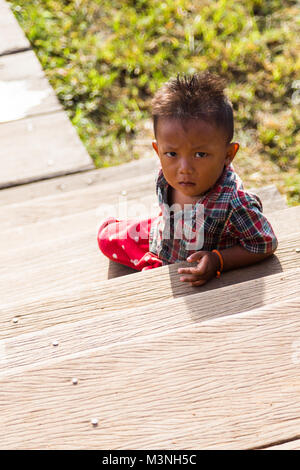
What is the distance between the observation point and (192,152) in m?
1.64

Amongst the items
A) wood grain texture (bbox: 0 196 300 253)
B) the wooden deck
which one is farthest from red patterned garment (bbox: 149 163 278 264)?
wood grain texture (bbox: 0 196 300 253)

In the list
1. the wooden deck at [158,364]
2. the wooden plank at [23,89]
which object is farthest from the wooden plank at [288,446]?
the wooden plank at [23,89]

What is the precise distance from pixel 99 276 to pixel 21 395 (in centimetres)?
99

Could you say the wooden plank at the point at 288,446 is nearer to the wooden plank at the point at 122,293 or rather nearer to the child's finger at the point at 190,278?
the wooden plank at the point at 122,293

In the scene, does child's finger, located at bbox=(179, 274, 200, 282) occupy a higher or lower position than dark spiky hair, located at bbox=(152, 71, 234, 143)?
lower

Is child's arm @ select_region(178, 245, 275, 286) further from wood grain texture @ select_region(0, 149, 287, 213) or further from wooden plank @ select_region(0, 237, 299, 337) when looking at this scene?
wood grain texture @ select_region(0, 149, 287, 213)

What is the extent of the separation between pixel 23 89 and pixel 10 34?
61 centimetres

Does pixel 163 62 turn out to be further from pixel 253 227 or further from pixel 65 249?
pixel 253 227

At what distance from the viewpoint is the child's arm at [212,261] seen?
163 centimetres

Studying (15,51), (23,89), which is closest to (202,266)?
(23,89)

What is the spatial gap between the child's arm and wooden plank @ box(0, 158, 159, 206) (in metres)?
1.39

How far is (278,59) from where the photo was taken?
3908mm

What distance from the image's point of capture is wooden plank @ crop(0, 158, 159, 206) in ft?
10.1
